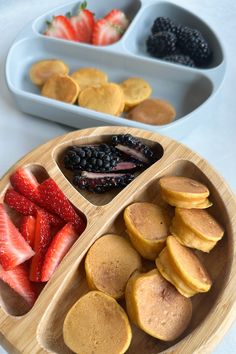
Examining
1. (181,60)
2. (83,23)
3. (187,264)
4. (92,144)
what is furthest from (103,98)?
(187,264)

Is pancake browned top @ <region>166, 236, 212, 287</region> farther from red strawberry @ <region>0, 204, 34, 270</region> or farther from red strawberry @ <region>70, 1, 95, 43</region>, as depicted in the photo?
red strawberry @ <region>70, 1, 95, 43</region>

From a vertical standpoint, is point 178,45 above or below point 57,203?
above

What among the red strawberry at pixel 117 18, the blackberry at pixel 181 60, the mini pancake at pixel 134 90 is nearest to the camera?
the mini pancake at pixel 134 90

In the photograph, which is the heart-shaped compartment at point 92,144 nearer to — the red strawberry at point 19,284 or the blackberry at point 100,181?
the blackberry at point 100,181

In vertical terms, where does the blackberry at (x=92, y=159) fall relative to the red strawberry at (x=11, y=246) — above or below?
above

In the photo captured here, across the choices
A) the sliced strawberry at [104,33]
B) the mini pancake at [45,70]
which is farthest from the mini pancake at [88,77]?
the sliced strawberry at [104,33]

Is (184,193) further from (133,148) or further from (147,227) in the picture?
(133,148)
